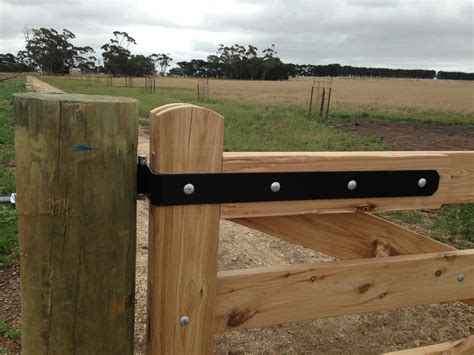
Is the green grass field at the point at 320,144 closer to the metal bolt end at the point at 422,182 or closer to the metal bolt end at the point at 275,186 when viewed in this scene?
the metal bolt end at the point at 422,182

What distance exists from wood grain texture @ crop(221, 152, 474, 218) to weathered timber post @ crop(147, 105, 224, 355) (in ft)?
0.26

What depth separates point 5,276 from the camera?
4.02m

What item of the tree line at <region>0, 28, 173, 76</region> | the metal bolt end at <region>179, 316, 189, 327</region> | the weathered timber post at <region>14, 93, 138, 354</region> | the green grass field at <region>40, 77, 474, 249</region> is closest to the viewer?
the weathered timber post at <region>14, 93, 138, 354</region>

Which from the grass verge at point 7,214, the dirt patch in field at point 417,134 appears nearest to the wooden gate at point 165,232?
the grass verge at point 7,214

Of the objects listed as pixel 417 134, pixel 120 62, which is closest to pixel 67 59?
pixel 120 62

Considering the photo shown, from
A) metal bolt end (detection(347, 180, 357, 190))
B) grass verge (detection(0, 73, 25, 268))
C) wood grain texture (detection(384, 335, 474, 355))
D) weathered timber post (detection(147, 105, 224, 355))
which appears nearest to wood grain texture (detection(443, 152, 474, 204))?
metal bolt end (detection(347, 180, 357, 190))

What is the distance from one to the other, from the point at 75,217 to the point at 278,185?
547mm

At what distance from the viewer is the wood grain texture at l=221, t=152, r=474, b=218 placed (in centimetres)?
131

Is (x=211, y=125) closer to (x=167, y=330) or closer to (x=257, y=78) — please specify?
(x=167, y=330)

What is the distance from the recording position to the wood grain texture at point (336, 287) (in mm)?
1400

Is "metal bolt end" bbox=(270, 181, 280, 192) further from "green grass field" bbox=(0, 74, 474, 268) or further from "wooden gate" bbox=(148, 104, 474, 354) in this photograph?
"green grass field" bbox=(0, 74, 474, 268)

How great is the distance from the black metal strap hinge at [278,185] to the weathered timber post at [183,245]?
3 centimetres

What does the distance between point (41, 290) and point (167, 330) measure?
1.18 feet

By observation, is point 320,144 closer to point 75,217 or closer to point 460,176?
point 460,176
